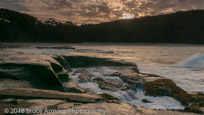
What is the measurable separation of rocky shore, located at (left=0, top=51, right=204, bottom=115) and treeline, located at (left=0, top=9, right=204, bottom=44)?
76.5 m

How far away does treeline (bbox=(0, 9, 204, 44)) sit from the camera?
3346 inches

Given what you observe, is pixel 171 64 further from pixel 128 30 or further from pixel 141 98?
pixel 128 30

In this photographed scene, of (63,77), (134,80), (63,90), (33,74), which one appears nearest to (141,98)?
(134,80)

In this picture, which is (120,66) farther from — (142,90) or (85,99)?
(85,99)

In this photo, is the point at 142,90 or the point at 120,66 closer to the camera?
the point at 142,90

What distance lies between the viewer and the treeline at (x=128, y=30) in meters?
85.0

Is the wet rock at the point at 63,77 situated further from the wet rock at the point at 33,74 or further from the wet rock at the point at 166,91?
the wet rock at the point at 166,91

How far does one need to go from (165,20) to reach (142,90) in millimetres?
120489

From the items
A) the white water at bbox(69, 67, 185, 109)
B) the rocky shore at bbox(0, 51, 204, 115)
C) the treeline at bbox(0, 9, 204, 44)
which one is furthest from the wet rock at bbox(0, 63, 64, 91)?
the treeline at bbox(0, 9, 204, 44)

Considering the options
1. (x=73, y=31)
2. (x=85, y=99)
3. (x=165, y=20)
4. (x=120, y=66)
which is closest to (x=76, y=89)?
(x=85, y=99)

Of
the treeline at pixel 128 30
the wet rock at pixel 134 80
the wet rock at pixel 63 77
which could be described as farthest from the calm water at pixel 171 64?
the treeline at pixel 128 30

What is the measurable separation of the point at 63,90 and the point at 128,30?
4199 inches

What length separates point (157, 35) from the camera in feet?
351

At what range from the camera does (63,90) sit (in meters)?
6.01
